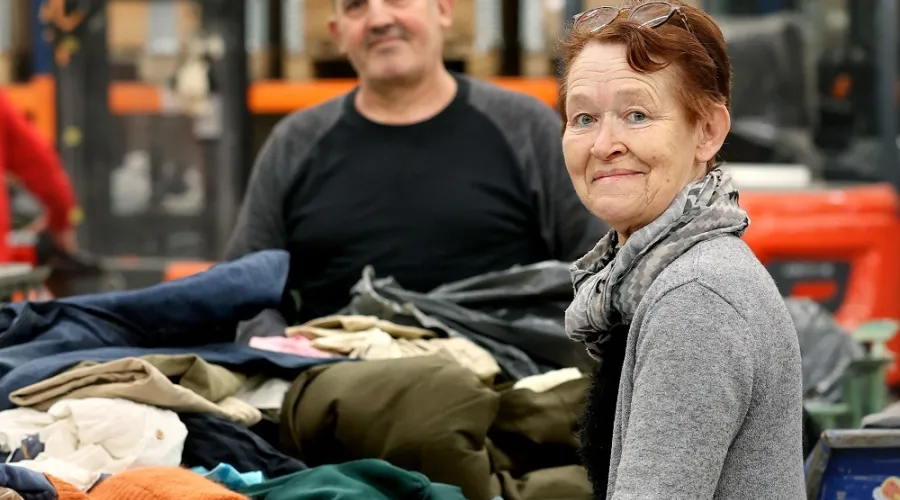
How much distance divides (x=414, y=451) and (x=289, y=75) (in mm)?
5192

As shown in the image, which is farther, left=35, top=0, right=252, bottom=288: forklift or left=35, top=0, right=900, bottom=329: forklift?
left=35, top=0, right=252, bottom=288: forklift

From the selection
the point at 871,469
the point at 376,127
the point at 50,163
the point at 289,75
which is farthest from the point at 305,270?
the point at 289,75

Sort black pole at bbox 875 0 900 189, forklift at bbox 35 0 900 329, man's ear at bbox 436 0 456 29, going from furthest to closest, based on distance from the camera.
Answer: black pole at bbox 875 0 900 189 → forklift at bbox 35 0 900 329 → man's ear at bbox 436 0 456 29

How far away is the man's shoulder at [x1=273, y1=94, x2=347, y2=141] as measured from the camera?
10.0 ft

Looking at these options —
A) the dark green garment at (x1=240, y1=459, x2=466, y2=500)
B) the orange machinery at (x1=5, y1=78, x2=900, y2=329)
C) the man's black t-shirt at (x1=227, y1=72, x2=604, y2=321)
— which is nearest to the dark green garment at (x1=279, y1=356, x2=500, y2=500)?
the dark green garment at (x1=240, y1=459, x2=466, y2=500)

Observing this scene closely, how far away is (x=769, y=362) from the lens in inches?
53.5

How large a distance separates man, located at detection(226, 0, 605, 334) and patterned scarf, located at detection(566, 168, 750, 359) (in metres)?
1.34

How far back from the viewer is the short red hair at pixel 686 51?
146 cm

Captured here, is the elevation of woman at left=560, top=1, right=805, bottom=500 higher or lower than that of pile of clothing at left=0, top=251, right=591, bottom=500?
higher

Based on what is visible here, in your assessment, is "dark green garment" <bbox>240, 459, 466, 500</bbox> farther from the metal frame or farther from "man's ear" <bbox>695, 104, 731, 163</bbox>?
the metal frame

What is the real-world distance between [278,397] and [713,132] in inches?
43.8

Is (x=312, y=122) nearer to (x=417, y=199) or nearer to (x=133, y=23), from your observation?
(x=417, y=199)

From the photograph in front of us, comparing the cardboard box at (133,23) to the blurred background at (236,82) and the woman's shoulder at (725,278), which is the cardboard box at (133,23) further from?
the woman's shoulder at (725,278)

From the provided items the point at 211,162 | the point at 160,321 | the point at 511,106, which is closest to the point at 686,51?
the point at 160,321
